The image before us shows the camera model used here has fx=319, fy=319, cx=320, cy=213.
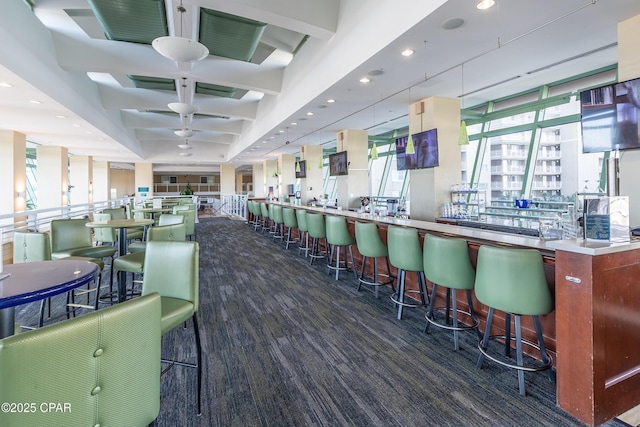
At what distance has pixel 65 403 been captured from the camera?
0.87m

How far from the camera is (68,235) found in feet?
12.5

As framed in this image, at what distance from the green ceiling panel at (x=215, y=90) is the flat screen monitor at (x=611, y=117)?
24.3 feet

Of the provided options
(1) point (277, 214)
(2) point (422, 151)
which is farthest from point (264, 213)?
(2) point (422, 151)

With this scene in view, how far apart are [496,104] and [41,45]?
9.38 meters

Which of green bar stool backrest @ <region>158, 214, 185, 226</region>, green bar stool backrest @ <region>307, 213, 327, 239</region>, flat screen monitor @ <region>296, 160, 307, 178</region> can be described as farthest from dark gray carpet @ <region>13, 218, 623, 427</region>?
flat screen monitor @ <region>296, 160, 307, 178</region>

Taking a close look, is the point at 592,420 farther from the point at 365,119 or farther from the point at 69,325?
the point at 365,119

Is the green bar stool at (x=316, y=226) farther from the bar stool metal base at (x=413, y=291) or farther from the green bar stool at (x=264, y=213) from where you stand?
the green bar stool at (x=264, y=213)

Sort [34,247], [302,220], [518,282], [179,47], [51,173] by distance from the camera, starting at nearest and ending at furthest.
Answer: [518,282] → [34,247] → [179,47] → [302,220] → [51,173]

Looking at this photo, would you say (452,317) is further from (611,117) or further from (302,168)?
(302,168)

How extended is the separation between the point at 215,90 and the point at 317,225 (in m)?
5.30

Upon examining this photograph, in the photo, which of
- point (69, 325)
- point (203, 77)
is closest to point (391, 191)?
point (203, 77)

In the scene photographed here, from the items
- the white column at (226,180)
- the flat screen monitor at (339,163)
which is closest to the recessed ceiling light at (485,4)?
the flat screen monitor at (339,163)

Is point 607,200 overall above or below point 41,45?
below

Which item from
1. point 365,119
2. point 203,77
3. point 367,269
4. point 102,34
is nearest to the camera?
point 367,269
